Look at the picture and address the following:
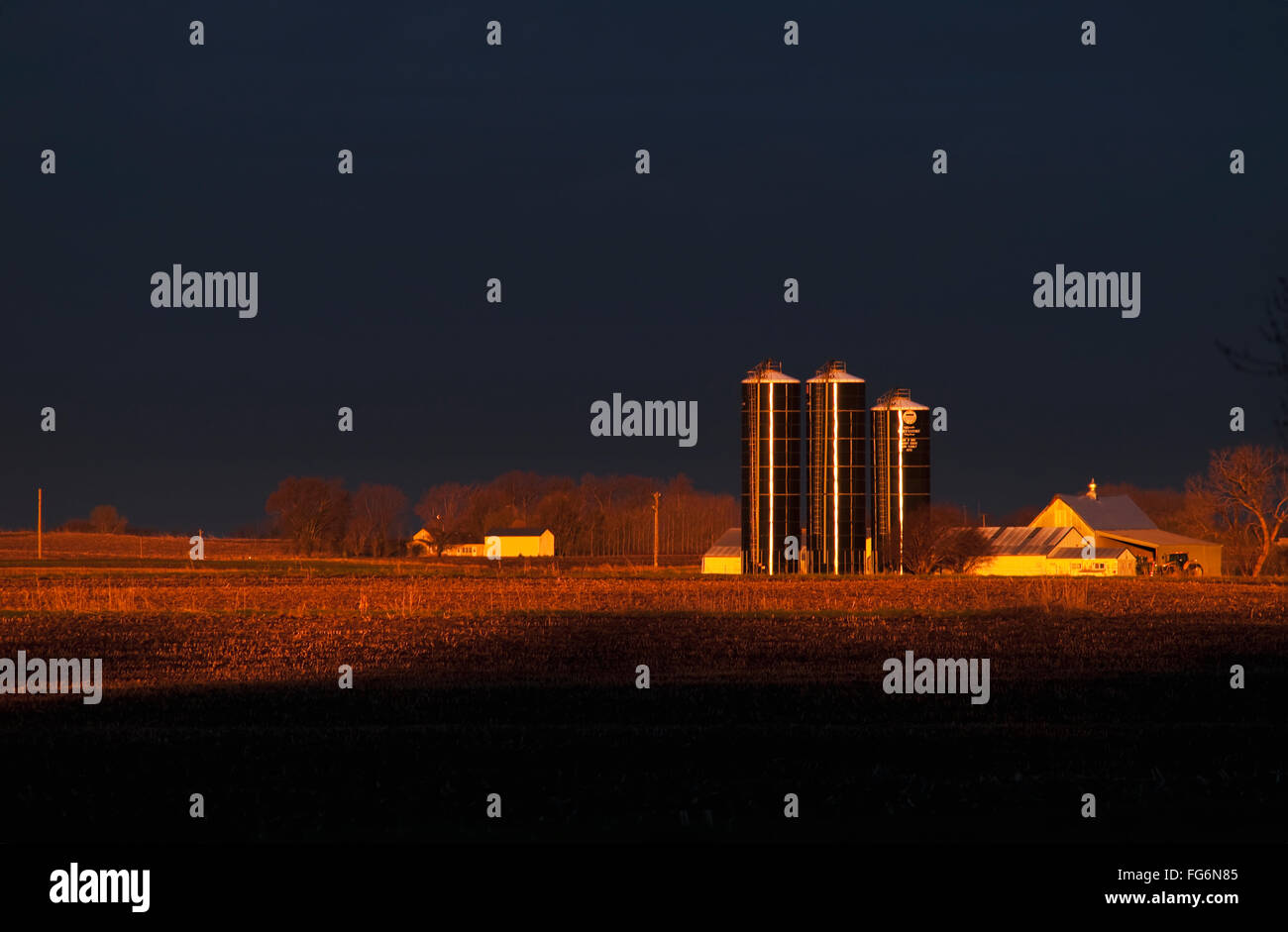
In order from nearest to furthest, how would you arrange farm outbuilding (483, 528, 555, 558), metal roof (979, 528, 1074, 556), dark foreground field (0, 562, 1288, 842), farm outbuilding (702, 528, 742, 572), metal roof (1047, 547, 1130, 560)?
dark foreground field (0, 562, 1288, 842), metal roof (1047, 547, 1130, 560), metal roof (979, 528, 1074, 556), farm outbuilding (702, 528, 742, 572), farm outbuilding (483, 528, 555, 558)

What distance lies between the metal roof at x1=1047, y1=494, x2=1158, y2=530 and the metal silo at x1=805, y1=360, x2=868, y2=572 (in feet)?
58.6

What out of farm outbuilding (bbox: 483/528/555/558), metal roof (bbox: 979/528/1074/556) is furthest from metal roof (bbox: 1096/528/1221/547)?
farm outbuilding (bbox: 483/528/555/558)

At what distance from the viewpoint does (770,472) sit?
82.7 m

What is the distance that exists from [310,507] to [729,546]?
65.8 metres

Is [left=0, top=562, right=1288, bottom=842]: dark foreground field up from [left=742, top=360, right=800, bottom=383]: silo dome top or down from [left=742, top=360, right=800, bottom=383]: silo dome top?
down

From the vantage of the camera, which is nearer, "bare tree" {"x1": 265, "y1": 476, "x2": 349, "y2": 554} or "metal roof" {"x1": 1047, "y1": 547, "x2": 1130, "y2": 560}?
"metal roof" {"x1": 1047, "y1": 547, "x2": 1130, "y2": 560}

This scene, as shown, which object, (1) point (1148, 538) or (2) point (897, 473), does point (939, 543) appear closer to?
(2) point (897, 473)

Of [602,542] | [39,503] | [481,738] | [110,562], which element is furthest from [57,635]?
[602,542]

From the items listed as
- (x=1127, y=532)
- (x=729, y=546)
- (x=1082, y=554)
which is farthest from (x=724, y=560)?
(x=1127, y=532)

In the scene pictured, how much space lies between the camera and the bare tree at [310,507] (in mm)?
143250

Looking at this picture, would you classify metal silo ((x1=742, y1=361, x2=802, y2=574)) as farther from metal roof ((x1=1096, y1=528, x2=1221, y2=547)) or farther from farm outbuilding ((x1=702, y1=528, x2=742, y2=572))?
metal roof ((x1=1096, y1=528, x2=1221, y2=547))

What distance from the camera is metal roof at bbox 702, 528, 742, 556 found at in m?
91.2
